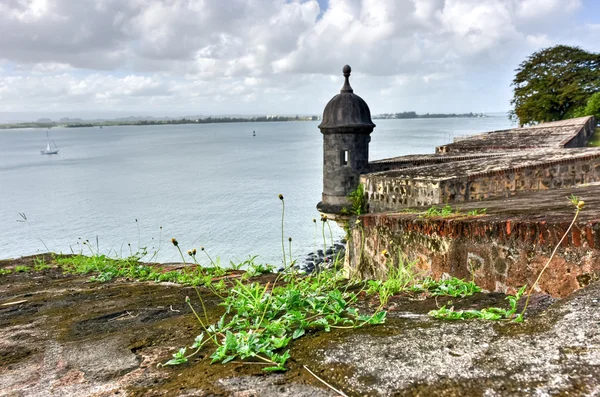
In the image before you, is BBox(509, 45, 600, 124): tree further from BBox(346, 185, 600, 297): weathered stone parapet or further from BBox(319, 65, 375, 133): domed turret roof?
BBox(346, 185, 600, 297): weathered stone parapet

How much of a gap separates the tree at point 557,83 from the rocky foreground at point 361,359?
158 feet

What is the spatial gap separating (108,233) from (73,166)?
48698mm

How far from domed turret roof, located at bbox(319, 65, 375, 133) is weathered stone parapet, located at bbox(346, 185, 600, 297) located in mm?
10093

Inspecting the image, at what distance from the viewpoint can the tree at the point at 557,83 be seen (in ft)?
138

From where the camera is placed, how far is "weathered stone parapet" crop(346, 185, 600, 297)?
2.90 metres

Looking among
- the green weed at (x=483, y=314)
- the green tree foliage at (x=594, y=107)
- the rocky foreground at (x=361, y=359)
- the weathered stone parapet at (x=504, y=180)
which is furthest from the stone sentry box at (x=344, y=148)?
the green tree foliage at (x=594, y=107)

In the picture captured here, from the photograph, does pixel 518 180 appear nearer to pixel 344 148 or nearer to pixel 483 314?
pixel 344 148

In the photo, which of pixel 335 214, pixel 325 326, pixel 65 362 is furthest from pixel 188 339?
pixel 335 214

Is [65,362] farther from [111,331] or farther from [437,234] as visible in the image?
[437,234]

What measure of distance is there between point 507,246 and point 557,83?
4933 centimetres

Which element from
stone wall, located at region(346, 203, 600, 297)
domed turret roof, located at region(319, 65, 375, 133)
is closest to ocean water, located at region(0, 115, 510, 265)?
domed turret roof, located at region(319, 65, 375, 133)

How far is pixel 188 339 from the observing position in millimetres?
2193

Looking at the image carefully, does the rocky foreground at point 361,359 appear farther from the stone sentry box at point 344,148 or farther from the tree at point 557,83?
the tree at point 557,83

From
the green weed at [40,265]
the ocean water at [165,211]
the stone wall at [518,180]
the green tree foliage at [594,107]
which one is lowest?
the ocean water at [165,211]
